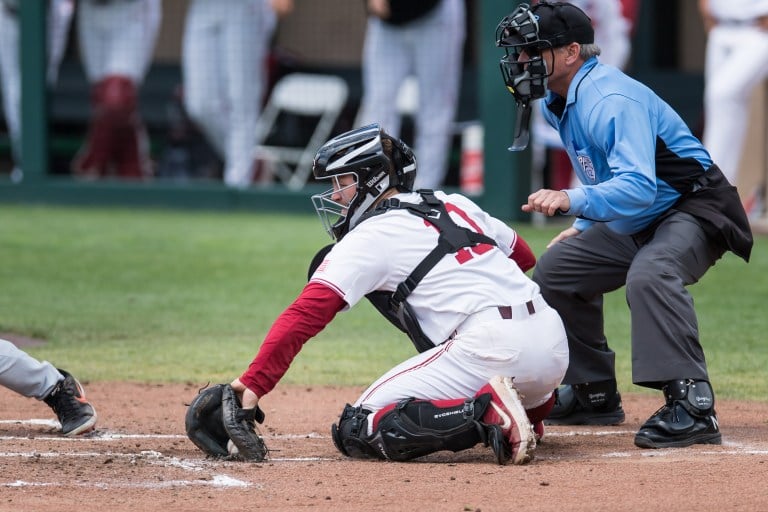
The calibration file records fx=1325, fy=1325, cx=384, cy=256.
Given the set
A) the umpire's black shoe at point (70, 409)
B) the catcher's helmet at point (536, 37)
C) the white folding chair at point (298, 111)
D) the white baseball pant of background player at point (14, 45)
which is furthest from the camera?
the white folding chair at point (298, 111)

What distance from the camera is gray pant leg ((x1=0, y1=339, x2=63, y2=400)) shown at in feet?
15.3

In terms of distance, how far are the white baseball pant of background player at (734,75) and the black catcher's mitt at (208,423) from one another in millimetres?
6554

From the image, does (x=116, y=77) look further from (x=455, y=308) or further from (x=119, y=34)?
(x=455, y=308)

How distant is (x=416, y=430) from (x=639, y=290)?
0.90 m

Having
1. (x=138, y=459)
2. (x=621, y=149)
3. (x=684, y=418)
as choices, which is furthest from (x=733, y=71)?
(x=138, y=459)

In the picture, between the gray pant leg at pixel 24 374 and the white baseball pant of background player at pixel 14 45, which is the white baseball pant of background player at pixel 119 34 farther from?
the gray pant leg at pixel 24 374

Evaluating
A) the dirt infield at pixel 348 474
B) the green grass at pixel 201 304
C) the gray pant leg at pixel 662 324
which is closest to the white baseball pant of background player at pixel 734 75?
the green grass at pixel 201 304

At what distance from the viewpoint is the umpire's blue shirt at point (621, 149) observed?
14.1ft

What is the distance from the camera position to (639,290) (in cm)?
442

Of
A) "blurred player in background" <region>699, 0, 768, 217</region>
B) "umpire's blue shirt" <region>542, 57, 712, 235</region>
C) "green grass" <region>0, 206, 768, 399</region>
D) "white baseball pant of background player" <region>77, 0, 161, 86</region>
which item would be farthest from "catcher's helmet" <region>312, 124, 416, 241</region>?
"white baseball pant of background player" <region>77, 0, 161, 86</region>

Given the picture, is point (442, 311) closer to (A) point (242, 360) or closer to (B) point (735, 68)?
(A) point (242, 360)

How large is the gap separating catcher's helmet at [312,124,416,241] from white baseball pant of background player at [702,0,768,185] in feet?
19.7

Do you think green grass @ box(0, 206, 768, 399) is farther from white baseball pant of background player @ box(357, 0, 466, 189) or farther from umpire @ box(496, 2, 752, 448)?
white baseball pant of background player @ box(357, 0, 466, 189)

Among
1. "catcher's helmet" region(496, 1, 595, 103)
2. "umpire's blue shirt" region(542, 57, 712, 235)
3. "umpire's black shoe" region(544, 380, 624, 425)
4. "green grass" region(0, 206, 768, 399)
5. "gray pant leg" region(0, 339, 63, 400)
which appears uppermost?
"catcher's helmet" region(496, 1, 595, 103)
